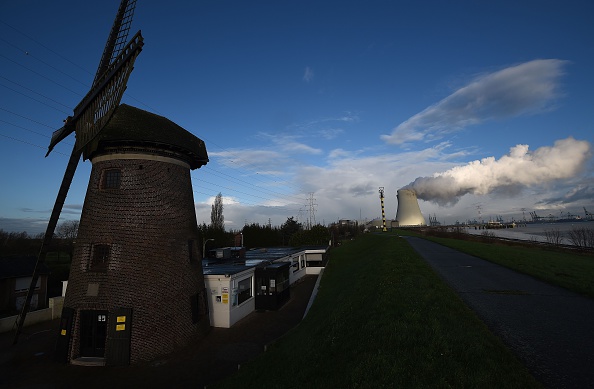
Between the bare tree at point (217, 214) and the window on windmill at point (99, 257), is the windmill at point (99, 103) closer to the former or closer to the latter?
the window on windmill at point (99, 257)

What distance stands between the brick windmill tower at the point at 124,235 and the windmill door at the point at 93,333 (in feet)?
0.14

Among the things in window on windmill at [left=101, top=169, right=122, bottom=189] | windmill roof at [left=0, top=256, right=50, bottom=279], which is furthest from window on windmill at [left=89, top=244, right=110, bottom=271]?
windmill roof at [left=0, top=256, right=50, bottom=279]

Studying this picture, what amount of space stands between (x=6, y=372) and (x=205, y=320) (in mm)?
8725

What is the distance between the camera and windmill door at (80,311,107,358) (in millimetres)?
14078

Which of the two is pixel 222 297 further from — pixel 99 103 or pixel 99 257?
pixel 99 103

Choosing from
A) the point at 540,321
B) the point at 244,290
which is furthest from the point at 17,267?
the point at 540,321

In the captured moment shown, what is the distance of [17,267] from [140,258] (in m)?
20.5

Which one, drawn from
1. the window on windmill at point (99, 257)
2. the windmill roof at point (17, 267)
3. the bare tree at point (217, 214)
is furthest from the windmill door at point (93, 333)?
the bare tree at point (217, 214)

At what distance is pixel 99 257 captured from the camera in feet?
47.8

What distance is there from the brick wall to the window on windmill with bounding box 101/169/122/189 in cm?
21

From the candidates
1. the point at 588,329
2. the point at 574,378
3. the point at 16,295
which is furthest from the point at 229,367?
the point at 16,295

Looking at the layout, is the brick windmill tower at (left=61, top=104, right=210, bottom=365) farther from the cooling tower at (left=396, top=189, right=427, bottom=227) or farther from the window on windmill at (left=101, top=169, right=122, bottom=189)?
the cooling tower at (left=396, top=189, right=427, bottom=227)

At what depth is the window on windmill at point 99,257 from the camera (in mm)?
14406

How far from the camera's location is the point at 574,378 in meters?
6.16
